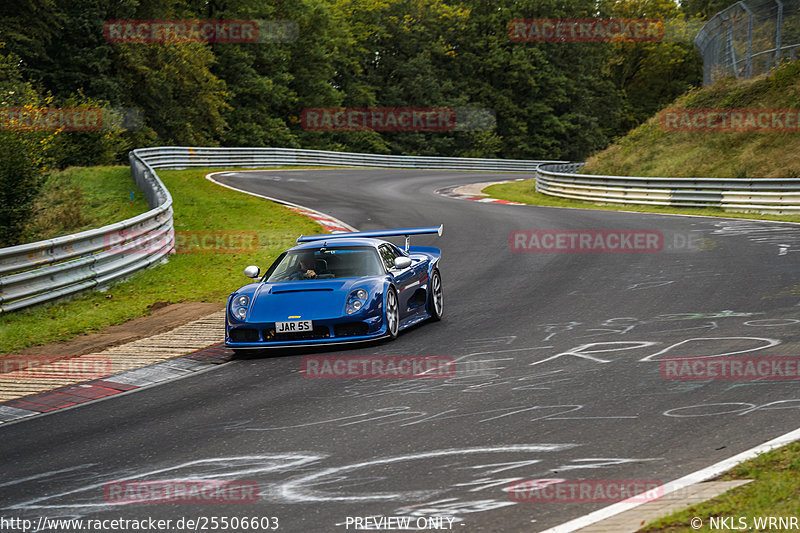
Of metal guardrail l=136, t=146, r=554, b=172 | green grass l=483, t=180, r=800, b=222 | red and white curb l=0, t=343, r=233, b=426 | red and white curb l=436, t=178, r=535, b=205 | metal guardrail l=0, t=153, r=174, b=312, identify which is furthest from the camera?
metal guardrail l=136, t=146, r=554, b=172

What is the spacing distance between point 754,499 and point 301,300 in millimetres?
6095

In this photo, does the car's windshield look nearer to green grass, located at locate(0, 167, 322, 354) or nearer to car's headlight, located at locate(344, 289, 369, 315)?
car's headlight, located at locate(344, 289, 369, 315)

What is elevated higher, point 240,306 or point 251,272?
point 251,272

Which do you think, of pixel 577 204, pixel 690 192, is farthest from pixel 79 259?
pixel 577 204

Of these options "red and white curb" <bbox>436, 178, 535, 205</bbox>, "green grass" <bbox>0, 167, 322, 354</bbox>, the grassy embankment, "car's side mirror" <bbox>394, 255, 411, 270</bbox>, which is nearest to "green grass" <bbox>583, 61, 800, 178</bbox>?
the grassy embankment

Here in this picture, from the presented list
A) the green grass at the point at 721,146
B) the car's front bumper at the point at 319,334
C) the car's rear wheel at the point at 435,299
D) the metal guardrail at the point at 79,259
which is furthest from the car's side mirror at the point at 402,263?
the green grass at the point at 721,146

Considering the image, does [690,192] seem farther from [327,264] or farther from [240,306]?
[240,306]

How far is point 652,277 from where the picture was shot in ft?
42.2

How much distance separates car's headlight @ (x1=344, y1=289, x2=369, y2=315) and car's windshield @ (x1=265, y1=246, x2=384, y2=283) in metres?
0.74

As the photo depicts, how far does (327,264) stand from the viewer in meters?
10.5

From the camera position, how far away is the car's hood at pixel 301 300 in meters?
9.30

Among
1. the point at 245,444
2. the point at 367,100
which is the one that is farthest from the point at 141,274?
the point at 367,100

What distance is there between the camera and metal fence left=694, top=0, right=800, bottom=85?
2633cm

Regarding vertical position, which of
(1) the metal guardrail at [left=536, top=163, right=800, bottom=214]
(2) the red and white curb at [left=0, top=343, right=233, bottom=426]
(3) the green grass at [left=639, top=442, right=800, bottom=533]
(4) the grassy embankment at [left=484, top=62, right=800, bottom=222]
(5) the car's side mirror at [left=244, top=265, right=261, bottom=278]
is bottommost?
(2) the red and white curb at [left=0, top=343, right=233, bottom=426]
